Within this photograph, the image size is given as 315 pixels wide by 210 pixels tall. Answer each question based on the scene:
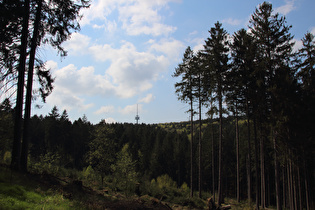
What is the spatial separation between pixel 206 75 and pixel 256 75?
15.3 feet

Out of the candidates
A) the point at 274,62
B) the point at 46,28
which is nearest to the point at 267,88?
Answer: the point at 274,62

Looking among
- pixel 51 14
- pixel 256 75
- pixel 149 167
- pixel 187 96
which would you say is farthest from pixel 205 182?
pixel 51 14

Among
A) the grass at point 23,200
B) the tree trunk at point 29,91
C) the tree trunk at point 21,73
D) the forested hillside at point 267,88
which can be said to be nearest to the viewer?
the grass at point 23,200

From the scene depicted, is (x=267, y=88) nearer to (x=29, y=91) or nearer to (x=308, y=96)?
(x=308, y=96)

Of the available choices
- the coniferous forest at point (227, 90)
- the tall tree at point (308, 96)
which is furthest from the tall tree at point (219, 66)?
the tall tree at point (308, 96)

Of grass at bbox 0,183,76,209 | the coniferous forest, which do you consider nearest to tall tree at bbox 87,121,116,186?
the coniferous forest

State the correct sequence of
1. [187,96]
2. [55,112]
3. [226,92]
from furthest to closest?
[55,112]
[187,96]
[226,92]

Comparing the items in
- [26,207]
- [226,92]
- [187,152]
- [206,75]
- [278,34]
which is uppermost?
[278,34]

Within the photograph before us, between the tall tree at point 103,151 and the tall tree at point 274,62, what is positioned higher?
the tall tree at point 274,62

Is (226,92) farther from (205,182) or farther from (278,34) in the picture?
(205,182)

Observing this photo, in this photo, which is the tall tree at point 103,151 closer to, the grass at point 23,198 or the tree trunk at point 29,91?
the tree trunk at point 29,91

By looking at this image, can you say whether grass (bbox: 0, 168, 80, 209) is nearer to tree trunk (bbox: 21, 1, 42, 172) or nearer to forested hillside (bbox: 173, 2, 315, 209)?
tree trunk (bbox: 21, 1, 42, 172)

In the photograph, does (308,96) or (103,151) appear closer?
(308,96)

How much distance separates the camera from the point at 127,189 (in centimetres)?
2080
